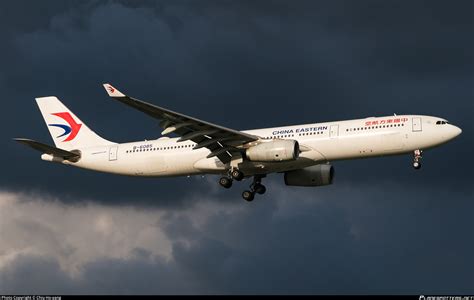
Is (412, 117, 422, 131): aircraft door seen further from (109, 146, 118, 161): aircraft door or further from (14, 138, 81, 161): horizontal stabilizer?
(14, 138, 81, 161): horizontal stabilizer

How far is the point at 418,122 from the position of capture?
7306 cm

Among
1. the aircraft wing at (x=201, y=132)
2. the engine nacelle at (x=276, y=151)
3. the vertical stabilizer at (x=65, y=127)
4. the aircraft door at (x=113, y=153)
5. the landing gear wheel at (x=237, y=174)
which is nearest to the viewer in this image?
the aircraft wing at (x=201, y=132)

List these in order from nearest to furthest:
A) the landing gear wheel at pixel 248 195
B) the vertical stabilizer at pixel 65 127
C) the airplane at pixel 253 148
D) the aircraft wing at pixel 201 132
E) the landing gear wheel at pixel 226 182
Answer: the aircraft wing at pixel 201 132 < the airplane at pixel 253 148 < the landing gear wheel at pixel 226 182 < the landing gear wheel at pixel 248 195 < the vertical stabilizer at pixel 65 127

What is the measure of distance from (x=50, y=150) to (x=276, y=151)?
17913 millimetres

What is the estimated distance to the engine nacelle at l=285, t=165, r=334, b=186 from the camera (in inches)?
3223

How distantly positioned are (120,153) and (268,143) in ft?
42.3

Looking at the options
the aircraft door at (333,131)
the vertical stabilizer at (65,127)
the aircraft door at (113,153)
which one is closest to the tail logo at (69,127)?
the vertical stabilizer at (65,127)

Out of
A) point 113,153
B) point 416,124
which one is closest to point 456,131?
Result: point 416,124

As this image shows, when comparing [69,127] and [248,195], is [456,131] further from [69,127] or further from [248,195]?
[69,127]

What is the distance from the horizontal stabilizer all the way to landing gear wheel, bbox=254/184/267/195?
1327 centimetres

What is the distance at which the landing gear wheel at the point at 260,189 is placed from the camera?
81.7 meters

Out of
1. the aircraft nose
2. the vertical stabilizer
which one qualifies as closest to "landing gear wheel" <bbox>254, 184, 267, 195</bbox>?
the vertical stabilizer

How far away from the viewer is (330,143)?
73125 mm

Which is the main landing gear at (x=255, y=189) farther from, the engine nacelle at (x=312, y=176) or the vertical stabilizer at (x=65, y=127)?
the vertical stabilizer at (x=65, y=127)
